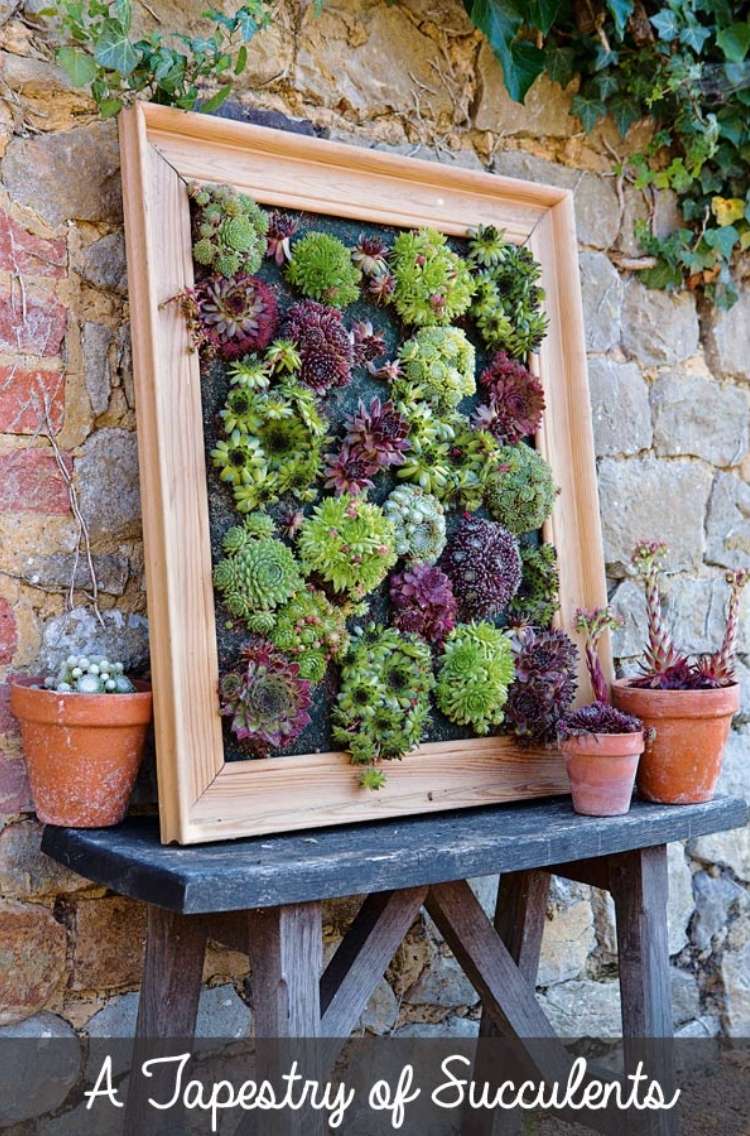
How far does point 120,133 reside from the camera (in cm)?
186

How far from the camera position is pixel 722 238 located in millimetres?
2658

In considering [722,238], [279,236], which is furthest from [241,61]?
[722,238]

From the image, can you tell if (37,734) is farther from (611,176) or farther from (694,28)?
(694,28)

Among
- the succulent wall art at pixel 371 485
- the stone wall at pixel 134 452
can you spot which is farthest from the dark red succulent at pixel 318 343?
the stone wall at pixel 134 452

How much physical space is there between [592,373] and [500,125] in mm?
592

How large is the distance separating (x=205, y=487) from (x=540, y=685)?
705mm

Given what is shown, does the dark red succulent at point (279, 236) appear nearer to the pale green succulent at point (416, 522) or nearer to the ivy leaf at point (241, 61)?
the ivy leaf at point (241, 61)

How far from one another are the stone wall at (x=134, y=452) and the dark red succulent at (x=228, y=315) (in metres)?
0.25

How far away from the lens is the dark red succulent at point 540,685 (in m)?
2.01

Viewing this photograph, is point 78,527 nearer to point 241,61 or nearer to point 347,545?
point 347,545

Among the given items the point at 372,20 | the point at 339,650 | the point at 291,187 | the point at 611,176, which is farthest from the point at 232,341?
the point at 611,176

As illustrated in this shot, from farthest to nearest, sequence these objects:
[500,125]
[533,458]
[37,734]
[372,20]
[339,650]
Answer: [500,125]
[372,20]
[533,458]
[339,650]
[37,734]

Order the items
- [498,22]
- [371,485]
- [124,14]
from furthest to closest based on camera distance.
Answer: [498,22]
[371,485]
[124,14]

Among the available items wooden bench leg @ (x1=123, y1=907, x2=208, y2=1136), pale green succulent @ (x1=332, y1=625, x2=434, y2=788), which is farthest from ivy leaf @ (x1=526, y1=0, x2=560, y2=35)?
wooden bench leg @ (x1=123, y1=907, x2=208, y2=1136)
